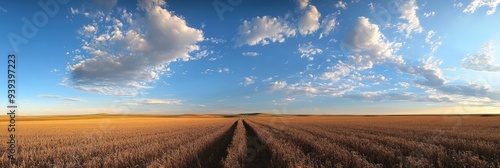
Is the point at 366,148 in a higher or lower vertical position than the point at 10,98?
lower

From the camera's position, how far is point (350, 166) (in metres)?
7.70

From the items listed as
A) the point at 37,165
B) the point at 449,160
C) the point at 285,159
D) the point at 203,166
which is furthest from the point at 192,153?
the point at 449,160

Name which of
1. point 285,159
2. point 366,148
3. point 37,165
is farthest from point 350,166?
point 37,165

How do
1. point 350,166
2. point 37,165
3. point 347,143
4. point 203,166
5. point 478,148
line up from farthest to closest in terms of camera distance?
point 347,143
point 478,148
point 203,166
point 37,165
point 350,166

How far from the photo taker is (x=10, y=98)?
1101cm

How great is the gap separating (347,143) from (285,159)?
20.0 ft

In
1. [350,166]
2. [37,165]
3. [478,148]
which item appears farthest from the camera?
[478,148]

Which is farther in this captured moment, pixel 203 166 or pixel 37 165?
pixel 203 166

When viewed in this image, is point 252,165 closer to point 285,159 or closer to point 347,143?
point 285,159

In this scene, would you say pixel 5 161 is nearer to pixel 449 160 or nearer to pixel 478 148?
pixel 449 160

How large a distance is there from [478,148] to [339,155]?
5.61 meters

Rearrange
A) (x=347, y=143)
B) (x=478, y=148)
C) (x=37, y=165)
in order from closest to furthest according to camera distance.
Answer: (x=37, y=165), (x=478, y=148), (x=347, y=143)

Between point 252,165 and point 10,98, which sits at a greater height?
point 10,98

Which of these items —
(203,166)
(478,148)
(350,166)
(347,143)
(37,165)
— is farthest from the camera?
(347,143)
